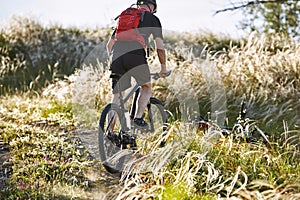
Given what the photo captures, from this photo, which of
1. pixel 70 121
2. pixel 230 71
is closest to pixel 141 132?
pixel 70 121

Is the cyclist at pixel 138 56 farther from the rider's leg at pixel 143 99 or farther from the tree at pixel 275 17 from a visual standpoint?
the tree at pixel 275 17

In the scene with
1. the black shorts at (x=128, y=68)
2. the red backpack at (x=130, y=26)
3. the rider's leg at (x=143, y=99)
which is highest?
the red backpack at (x=130, y=26)

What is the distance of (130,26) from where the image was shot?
4500 mm

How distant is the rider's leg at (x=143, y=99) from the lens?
185 inches

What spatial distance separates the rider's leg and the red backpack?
45 cm

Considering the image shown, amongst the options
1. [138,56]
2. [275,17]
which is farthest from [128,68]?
[275,17]

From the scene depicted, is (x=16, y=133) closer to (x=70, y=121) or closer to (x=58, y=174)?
(x=70, y=121)

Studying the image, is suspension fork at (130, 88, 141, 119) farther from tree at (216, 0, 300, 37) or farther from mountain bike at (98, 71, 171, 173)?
tree at (216, 0, 300, 37)

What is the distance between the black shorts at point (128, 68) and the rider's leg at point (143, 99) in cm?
10

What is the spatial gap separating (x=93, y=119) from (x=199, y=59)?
6.42ft

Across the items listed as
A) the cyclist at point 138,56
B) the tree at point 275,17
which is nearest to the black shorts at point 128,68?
the cyclist at point 138,56

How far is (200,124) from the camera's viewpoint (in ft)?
17.8

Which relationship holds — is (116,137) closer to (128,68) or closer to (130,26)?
(128,68)

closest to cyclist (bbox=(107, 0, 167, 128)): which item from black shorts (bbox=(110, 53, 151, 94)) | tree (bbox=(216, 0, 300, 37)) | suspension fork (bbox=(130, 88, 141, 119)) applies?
black shorts (bbox=(110, 53, 151, 94))
